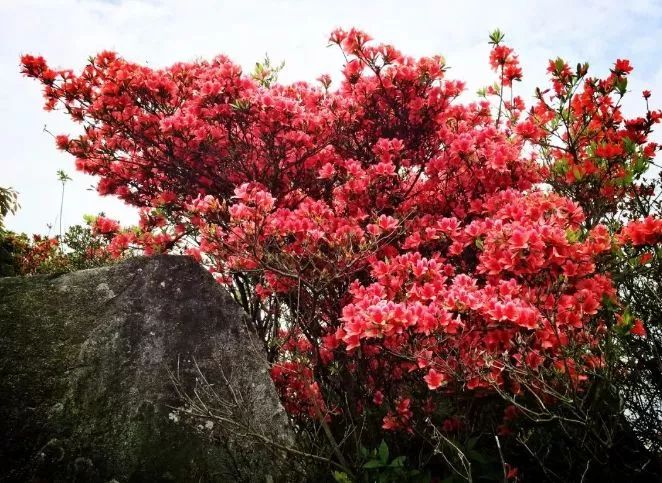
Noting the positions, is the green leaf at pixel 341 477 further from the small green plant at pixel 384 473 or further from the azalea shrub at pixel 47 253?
the azalea shrub at pixel 47 253

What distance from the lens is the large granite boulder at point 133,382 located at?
3.28 metres

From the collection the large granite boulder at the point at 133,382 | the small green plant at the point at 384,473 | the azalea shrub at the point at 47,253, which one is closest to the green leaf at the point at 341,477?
the small green plant at the point at 384,473

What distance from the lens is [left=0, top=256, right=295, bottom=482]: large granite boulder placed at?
10.8 ft

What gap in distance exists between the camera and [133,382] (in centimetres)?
355

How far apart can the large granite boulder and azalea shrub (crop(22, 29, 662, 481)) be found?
0.43 meters

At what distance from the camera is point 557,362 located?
3.03 meters

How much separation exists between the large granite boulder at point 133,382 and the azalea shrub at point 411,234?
0.43 meters

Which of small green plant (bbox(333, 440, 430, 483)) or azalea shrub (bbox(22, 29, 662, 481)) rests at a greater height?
azalea shrub (bbox(22, 29, 662, 481))

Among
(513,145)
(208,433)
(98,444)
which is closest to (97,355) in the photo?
(98,444)

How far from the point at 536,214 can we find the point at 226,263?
2.58m

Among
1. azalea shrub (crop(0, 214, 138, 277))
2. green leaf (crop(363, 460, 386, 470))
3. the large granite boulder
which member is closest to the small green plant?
green leaf (crop(363, 460, 386, 470))

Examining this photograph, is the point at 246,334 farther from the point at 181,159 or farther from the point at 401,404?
the point at 181,159

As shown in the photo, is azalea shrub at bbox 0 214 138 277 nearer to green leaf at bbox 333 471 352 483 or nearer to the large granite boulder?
the large granite boulder

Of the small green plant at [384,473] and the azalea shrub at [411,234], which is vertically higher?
the azalea shrub at [411,234]
